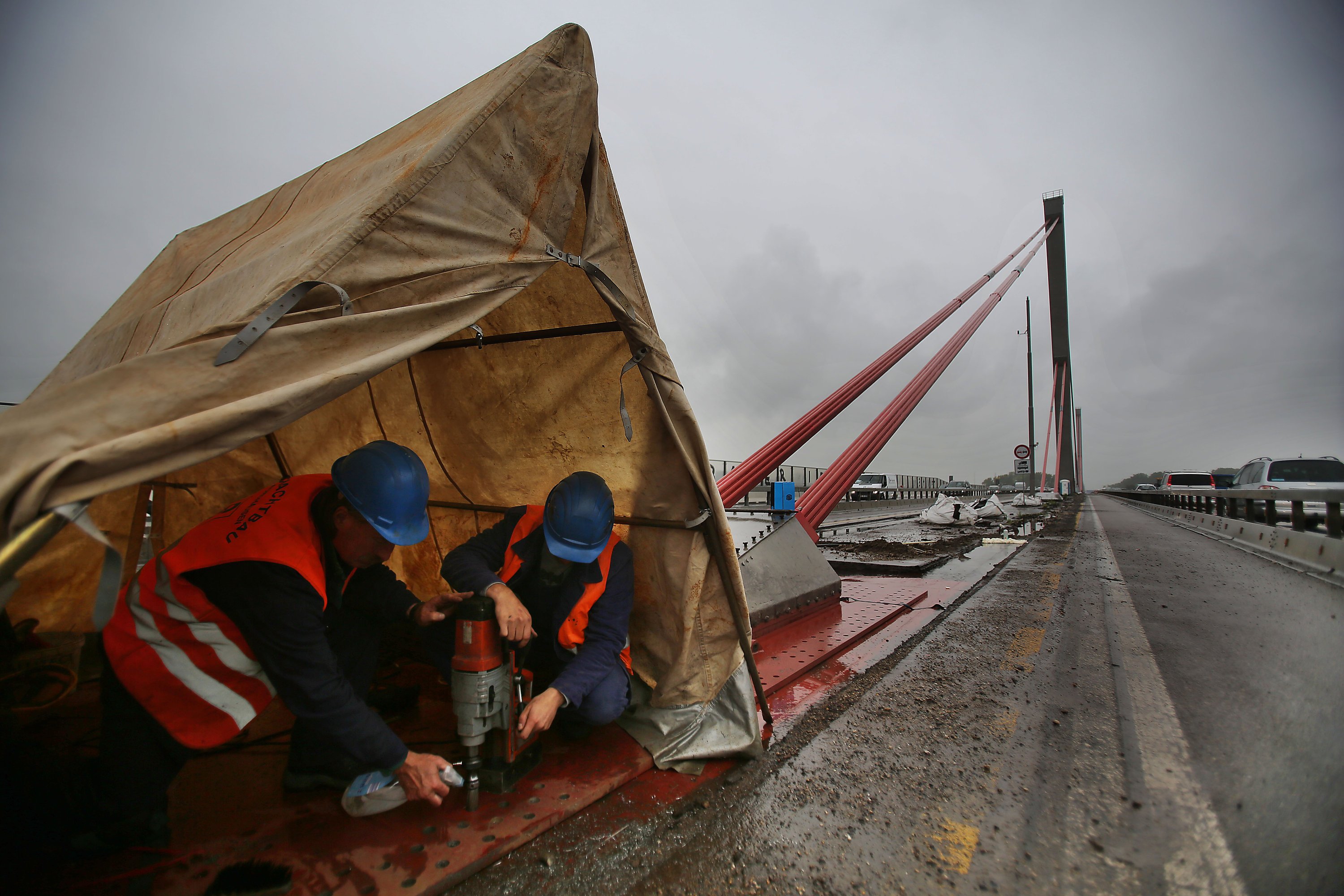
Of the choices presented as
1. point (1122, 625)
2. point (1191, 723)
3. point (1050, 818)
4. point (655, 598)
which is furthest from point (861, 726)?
point (1122, 625)

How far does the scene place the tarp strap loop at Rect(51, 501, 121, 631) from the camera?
1020 mm

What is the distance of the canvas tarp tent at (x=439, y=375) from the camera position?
1.20m

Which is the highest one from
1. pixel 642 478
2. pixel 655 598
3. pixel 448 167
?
pixel 448 167

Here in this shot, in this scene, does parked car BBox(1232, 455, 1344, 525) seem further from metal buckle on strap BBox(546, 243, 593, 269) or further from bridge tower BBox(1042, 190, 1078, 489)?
bridge tower BBox(1042, 190, 1078, 489)

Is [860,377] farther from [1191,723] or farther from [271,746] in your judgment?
[271,746]

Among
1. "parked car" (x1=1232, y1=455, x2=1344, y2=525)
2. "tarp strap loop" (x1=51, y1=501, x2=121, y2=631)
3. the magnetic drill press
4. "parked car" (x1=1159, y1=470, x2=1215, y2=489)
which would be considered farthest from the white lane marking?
"parked car" (x1=1159, y1=470, x2=1215, y2=489)

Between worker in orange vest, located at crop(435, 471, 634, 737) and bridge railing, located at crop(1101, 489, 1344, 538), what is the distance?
627 centimetres

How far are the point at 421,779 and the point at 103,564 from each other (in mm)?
1024

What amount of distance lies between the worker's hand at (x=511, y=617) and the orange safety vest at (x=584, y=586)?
0.22 metres

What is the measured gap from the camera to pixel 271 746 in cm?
242

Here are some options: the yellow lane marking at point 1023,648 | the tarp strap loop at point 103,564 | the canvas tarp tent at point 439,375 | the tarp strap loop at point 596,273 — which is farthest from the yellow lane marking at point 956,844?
the tarp strap loop at point 103,564

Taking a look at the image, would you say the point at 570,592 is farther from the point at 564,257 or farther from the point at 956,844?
the point at 956,844

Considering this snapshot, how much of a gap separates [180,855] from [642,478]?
1969 millimetres

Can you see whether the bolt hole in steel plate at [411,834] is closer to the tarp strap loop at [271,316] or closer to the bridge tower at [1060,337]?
the tarp strap loop at [271,316]
